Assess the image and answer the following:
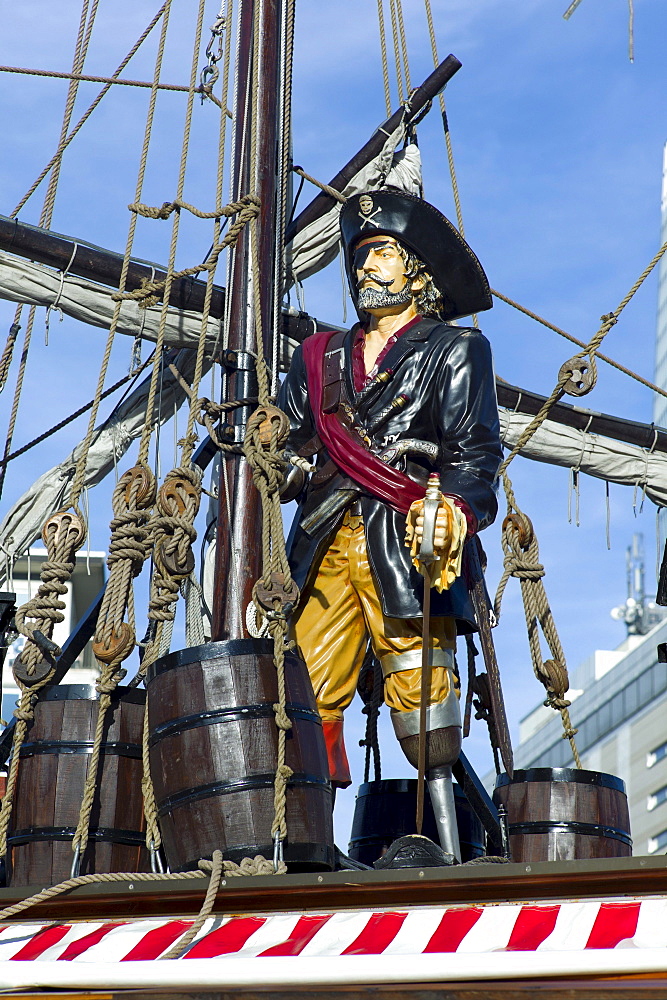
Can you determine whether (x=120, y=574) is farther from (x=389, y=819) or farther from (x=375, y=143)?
(x=375, y=143)

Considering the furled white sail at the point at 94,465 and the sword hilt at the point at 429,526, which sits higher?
the furled white sail at the point at 94,465

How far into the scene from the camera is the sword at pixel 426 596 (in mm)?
4703

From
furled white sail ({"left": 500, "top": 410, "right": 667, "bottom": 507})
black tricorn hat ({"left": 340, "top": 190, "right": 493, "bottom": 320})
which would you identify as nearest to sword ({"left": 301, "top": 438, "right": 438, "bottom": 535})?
black tricorn hat ({"left": 340, "top": 190, "right": 493, "bottom": 320})

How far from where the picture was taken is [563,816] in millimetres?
5484

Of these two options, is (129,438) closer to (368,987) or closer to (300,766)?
(300,766)

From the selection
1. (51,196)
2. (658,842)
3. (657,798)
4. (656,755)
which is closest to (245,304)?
(51,196)

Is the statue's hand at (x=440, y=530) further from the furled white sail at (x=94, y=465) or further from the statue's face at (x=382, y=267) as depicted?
the furled white sail at (x=94, y=465)

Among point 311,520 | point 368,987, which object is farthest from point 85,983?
point 311,520

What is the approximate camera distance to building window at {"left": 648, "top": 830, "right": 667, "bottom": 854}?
4616 cm

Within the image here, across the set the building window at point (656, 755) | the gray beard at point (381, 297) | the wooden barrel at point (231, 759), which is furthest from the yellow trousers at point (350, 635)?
the building window at point (656, 755)

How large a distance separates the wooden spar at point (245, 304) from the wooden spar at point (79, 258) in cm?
105

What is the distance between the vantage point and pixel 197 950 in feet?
13.2

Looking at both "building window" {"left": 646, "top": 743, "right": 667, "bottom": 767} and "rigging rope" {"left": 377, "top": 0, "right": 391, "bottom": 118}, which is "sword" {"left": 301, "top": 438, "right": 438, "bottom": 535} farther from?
"building window" {"left": 646, "top": 743, "right": 667, "bottom": 767}

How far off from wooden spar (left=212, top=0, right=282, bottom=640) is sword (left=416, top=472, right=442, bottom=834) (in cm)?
172
